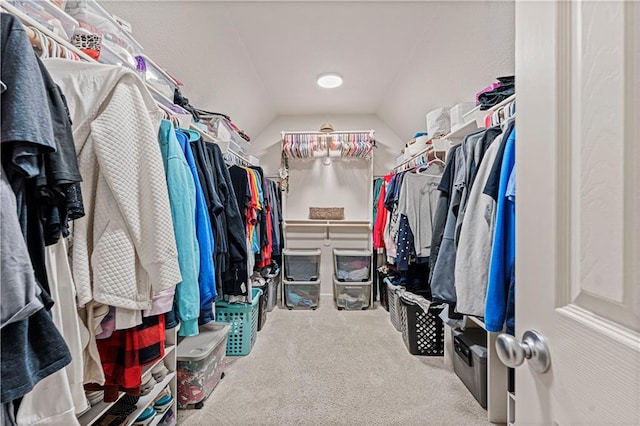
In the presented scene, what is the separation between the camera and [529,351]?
1.64ft

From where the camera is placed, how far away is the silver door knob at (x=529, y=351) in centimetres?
48

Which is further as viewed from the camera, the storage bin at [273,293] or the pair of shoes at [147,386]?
the storage bin at [273,293]

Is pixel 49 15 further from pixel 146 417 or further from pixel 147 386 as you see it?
pixel 146 417

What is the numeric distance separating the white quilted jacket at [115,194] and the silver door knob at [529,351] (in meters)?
0.83

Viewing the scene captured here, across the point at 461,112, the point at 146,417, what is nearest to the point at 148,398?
the point at 146,417

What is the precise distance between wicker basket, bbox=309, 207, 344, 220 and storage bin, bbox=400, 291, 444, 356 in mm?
1580

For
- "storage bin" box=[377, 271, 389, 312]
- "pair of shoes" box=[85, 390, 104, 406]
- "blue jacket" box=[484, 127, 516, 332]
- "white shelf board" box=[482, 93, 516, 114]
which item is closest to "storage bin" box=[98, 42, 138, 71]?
"pair of shoes" box=[85, 390, 104, 406]

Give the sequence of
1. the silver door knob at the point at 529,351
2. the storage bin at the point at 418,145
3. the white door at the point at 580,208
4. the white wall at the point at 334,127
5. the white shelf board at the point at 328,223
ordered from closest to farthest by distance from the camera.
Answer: the white door at the point at 580,208 < the silver door knob at the point at 529,351 < the storage bin at the point at 418,145 < the white shelf board at the point at 328,223 < the white wall at the point at 334,127

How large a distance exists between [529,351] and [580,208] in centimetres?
26

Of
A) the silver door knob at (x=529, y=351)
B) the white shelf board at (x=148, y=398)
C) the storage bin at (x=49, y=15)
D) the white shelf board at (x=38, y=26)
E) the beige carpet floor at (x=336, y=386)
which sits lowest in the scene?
the beige carpet floor at (x=336, y=386)

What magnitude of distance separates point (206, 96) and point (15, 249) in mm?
2088

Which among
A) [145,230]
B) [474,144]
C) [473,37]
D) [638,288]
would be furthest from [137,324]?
[473,37]

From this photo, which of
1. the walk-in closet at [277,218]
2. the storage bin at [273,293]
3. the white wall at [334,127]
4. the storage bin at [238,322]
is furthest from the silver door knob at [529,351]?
the white wall at [334,127]

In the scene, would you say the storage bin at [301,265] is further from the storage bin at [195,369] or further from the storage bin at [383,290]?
the storage bin at [195,369]
